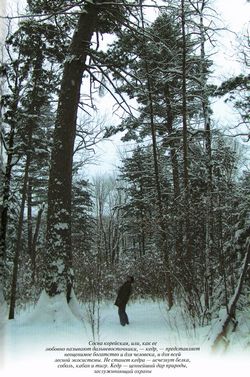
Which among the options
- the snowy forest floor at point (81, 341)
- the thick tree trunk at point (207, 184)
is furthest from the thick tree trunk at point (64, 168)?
the thick tree trunk at point (207, 184)

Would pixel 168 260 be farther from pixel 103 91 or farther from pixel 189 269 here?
pixel 103 91

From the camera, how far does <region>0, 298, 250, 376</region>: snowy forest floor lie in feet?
17.8

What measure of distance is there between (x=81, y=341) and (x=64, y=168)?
3683mm

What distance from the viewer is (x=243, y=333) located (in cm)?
652

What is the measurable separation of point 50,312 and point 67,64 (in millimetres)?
4910

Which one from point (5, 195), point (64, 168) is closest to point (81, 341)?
point (64, 168)

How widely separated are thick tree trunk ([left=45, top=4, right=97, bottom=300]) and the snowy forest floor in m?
0.63

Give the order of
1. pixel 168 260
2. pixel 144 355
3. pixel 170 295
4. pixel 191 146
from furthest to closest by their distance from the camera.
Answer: pixel 191 146
pixel 170 295
pixel 168 260
pixel 144 355

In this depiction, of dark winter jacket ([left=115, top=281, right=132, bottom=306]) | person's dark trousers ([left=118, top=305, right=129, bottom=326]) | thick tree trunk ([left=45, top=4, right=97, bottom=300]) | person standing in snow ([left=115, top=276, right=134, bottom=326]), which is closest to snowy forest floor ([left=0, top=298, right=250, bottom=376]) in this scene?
thick tree trunk ([left=45, top=4, right=97, bottom=300])

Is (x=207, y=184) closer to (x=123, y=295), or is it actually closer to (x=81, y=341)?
(x=123, y=295)

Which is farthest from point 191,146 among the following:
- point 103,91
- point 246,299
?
point 246,299

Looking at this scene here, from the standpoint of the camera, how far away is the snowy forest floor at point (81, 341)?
544 cm

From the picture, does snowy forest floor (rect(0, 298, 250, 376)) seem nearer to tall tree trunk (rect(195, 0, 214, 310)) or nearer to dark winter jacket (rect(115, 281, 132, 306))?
tall tree trunk (rect(195, 0, 214, 310))

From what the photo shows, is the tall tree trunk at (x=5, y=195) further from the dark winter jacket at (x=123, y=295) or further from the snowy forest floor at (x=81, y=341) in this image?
the dark winter jacket at (x=123, y=295)
